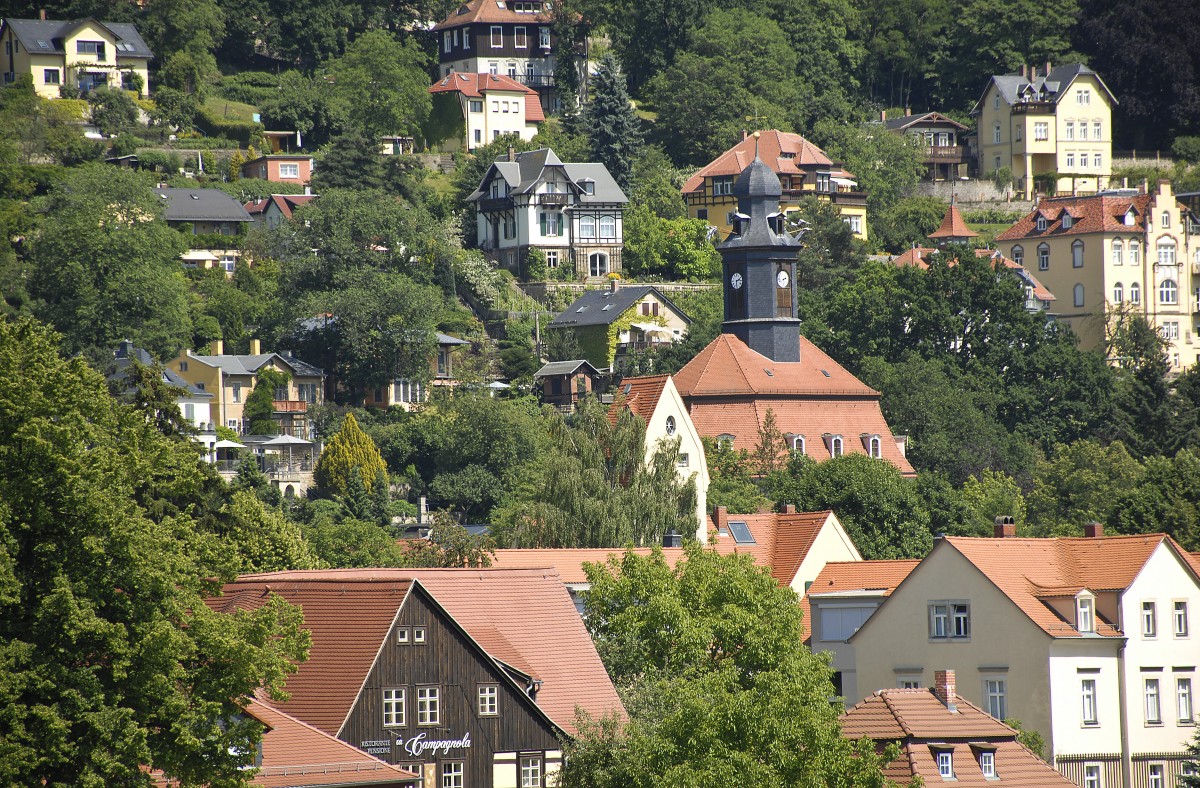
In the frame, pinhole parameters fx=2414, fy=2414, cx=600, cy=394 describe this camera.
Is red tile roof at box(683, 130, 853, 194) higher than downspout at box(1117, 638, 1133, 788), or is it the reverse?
red tile roof at box(683, 130, 853, 194)

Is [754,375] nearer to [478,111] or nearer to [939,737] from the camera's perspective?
[478,111]

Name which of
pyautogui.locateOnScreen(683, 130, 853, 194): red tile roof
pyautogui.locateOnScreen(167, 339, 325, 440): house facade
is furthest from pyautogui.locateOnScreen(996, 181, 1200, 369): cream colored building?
pyautogui.locateOnScreen(167, 339, 325, 440): house facade

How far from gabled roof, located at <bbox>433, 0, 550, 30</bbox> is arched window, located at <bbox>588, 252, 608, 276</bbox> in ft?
95.3

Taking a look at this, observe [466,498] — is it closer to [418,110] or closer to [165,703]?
[418,110]

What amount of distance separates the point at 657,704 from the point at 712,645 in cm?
405

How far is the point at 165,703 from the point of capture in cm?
3291

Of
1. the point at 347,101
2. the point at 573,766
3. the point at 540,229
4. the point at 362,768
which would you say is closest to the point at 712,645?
the point at 573,766

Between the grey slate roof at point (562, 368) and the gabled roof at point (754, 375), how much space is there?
8917 mm

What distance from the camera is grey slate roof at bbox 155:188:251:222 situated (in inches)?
4473

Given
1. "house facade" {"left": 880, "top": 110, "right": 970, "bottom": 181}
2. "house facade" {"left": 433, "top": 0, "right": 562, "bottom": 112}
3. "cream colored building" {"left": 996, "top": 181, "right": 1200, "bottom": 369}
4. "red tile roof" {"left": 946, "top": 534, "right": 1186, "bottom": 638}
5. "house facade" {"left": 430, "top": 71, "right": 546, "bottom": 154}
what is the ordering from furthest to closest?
"house facade" {"left": 433, "top": 0, "right": 562, "bottom": 112} < "house facade" {"left": 880, "top": 110, "right": 970, "bottom": 181} < "house facade" {"left": 430, "top": 71, "right": 546, "bottom": 154} < "cream colored building" {"left": 996, "top": 181, "right": 1200, "bottom": 369} < "red tile roof" {"left": 946, "top": 534, "right": 1186, "bottom": 638}

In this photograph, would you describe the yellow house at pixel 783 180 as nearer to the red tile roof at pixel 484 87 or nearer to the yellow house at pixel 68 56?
the red tile roof at pixel 484 87

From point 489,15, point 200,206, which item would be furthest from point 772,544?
point 489,15

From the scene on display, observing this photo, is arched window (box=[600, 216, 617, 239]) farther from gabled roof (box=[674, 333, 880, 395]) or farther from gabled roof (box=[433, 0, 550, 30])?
gabled roof (box=[433, 0, 550, 30])

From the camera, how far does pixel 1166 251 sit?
12462cm
